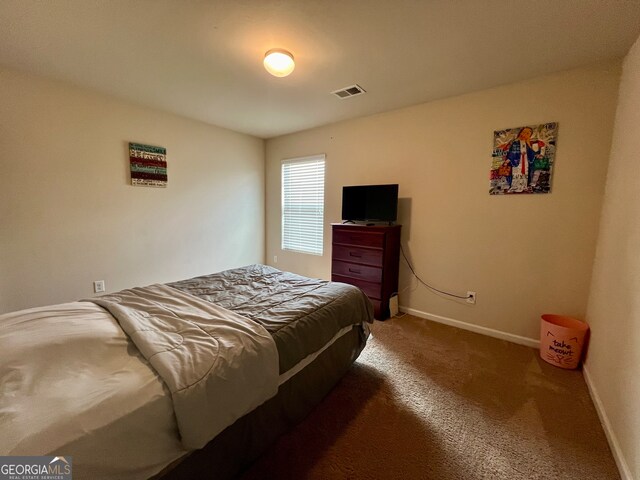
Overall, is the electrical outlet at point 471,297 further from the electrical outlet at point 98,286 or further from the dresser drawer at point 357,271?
the electrical outlet at point 98,286

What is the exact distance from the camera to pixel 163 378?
935 mm

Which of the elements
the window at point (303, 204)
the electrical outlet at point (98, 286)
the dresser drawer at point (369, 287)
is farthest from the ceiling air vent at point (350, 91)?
the electrical outlet at point (98, 286)

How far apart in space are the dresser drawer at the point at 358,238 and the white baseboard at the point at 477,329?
94 cm

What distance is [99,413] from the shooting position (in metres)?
0.78

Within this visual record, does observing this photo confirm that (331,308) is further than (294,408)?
Yes

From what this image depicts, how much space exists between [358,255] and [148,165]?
2.72 meters

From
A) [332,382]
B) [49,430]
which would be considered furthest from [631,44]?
[49,430]

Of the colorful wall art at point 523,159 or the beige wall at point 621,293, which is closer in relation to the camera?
the beige wall at point 621,293

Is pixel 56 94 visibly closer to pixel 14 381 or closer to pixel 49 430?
pixel 14 381

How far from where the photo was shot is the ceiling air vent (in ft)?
8.34

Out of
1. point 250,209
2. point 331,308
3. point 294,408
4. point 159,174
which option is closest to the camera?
point 294,408

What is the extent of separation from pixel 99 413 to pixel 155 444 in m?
0.20

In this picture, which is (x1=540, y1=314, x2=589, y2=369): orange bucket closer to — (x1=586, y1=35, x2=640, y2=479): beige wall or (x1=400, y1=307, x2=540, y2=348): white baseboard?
(x1=586, y1=35, x2=640, y2=479): beige wall

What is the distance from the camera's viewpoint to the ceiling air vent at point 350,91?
254 centimetres
